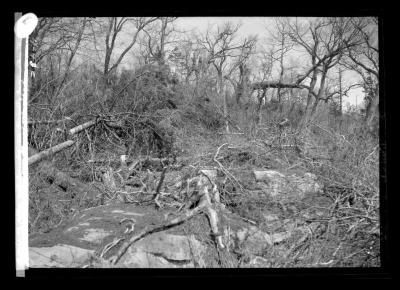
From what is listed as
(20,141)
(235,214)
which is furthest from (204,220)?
(20,141)

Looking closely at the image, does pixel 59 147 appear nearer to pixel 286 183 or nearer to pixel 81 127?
pixel 81 127

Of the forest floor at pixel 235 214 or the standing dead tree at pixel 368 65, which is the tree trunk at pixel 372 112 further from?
the forest floor at pixel 235 214

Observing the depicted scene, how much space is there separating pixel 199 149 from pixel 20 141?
2333 millimetres

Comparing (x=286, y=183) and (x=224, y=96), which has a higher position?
(x=224, y=96)

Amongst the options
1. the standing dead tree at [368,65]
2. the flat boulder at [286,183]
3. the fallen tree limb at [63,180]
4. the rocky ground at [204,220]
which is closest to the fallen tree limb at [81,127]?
the fallen tree limb at [63,180]

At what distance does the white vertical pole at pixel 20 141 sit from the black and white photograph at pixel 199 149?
1.41 feet

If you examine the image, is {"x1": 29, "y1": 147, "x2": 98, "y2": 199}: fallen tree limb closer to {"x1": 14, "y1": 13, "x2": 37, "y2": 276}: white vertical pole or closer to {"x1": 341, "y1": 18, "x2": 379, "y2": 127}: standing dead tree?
{"x1": 14, "y1": 13, "x2": 37, "y2": 276}: white vertical pole

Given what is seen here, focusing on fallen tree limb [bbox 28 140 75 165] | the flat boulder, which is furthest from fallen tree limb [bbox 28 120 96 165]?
the flat boulder

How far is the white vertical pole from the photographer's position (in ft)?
8.11

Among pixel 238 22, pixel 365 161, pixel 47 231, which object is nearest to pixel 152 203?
pixel 47 231

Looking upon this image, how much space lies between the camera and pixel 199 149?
4.48 metres

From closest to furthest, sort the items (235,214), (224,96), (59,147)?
(235,214) → (59,147) → (224,96)

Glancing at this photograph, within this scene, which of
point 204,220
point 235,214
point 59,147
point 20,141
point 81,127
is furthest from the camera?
point 81,127
